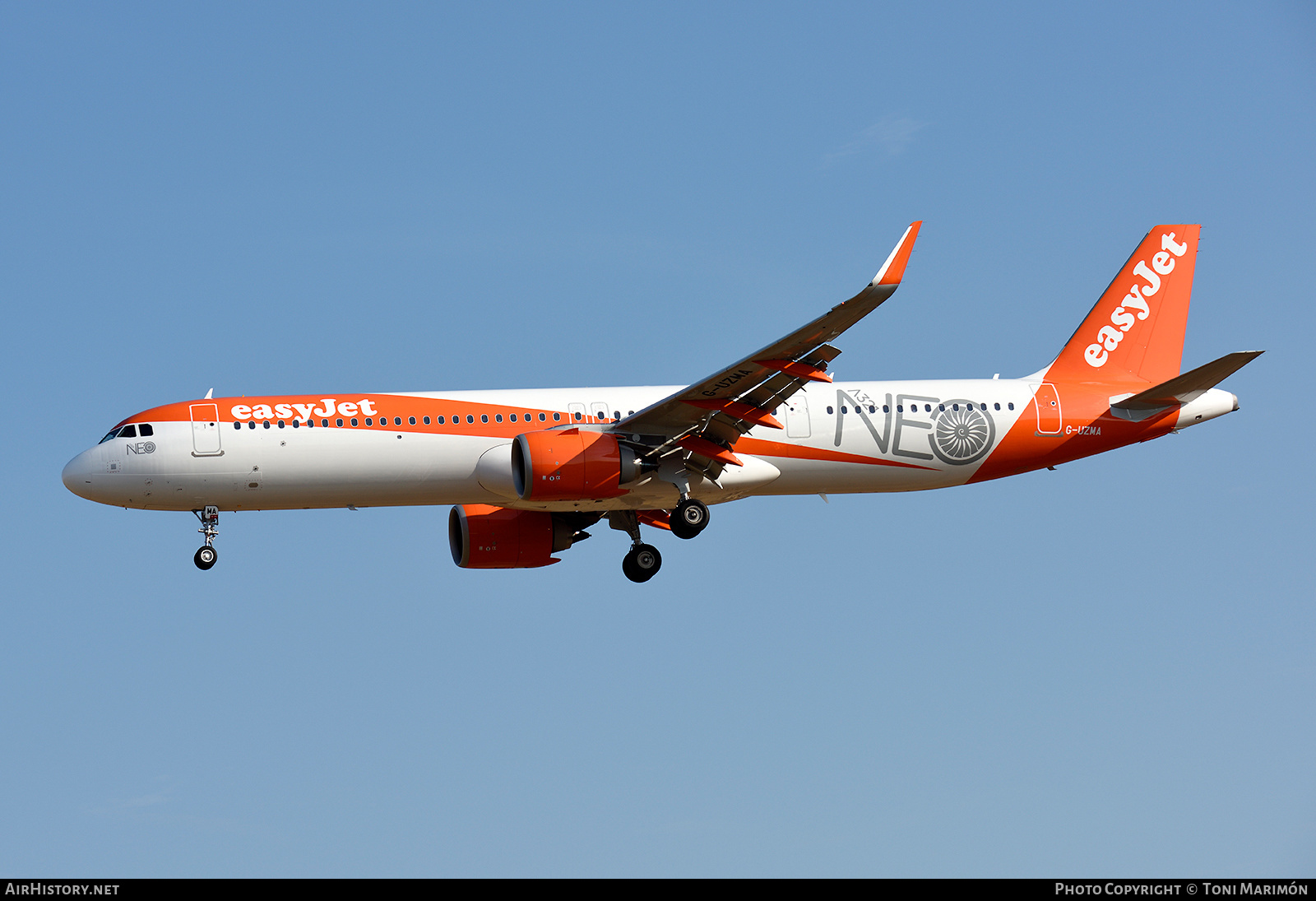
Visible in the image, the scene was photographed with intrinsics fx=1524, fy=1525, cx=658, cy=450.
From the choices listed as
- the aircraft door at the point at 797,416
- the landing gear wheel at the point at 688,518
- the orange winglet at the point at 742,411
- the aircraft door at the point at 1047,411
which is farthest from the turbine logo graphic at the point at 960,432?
the landing gear wheel at the point at 688,518

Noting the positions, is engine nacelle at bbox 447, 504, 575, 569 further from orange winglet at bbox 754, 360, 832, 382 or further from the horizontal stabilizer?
the horizontal stabilizer

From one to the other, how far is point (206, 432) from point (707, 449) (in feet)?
36.3

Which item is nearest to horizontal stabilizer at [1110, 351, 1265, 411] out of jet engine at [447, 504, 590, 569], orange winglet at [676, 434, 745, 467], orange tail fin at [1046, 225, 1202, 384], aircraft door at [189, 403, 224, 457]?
orange tail fin at [1046, 225, 1202, 384]

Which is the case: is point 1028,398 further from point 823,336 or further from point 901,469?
point 823,336

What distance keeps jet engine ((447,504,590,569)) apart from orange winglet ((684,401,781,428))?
24.3ft

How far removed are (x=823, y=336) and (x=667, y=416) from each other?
15.0 feet

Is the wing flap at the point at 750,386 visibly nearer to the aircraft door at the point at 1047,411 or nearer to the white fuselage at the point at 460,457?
the white fuselage at the point at 460,457

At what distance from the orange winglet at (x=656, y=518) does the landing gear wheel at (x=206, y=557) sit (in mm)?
10371

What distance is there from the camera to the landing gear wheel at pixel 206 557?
Result: 1336 inches

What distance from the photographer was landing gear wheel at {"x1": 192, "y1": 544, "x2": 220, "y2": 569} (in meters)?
33.9

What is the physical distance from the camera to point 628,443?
33.1m

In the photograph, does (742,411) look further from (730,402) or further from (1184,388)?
(1184,388)
